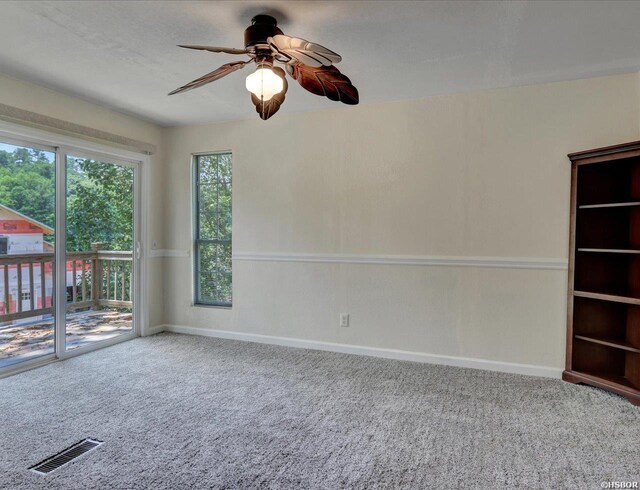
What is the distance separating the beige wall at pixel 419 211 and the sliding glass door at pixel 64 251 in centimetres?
90

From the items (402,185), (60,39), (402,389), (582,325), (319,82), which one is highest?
(60,39)

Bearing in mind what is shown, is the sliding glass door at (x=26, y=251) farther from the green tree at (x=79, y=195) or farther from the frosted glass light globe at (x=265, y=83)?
the frosted glass light globe at (x=265, y=83)

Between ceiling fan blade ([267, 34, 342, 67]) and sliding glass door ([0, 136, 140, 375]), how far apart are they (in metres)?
2.65

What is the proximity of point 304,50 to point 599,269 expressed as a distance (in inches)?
113

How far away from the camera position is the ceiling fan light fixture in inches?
89.1

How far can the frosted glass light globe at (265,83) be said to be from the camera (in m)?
2.26

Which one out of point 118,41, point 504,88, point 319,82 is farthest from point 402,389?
point 118,41

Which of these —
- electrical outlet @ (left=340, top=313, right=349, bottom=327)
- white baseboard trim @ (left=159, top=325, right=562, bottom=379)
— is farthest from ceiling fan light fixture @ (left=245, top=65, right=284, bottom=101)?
white baseboard trim @ (left=159, top=325, right=562, bottom=379)

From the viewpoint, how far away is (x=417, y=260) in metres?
3.71

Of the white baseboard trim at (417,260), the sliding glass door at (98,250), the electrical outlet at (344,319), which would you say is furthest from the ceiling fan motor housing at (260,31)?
the electrical outlet at (344,319)

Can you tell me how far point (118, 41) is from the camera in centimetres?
260

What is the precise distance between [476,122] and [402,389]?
7.64 ft

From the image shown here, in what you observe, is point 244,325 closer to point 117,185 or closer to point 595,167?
→ point 117,185

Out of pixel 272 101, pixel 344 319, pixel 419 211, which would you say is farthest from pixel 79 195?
pixel 419 211
